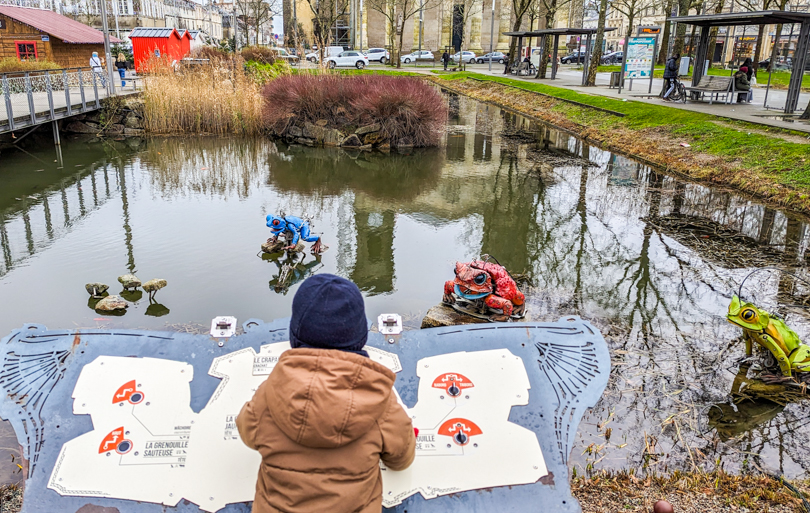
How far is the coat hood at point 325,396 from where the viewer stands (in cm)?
203

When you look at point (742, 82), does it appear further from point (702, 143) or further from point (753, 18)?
point (702, 143)

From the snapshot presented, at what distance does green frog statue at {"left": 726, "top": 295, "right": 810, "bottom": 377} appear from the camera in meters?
4.37

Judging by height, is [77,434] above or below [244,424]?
below

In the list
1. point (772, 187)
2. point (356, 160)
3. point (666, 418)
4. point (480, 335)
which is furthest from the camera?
point (356, 160)

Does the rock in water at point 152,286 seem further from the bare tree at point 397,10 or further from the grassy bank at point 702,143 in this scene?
the bare tree at point 397,10

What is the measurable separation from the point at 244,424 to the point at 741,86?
710 inches

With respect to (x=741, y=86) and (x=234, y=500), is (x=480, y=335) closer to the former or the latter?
(x=234, y=500)

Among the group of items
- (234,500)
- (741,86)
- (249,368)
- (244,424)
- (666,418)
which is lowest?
(666,418)

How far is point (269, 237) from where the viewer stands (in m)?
7.53

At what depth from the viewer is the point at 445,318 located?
520 cm

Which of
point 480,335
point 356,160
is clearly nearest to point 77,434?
point 480,335

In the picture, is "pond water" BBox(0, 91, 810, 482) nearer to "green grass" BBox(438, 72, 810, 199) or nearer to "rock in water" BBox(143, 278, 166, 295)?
"rock in water" BBox(143, 278, 166, 295)

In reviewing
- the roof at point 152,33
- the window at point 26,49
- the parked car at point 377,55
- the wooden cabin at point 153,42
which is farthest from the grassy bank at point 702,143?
the parked car at point 377,55

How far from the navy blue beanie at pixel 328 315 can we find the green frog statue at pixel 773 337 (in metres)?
3.30
